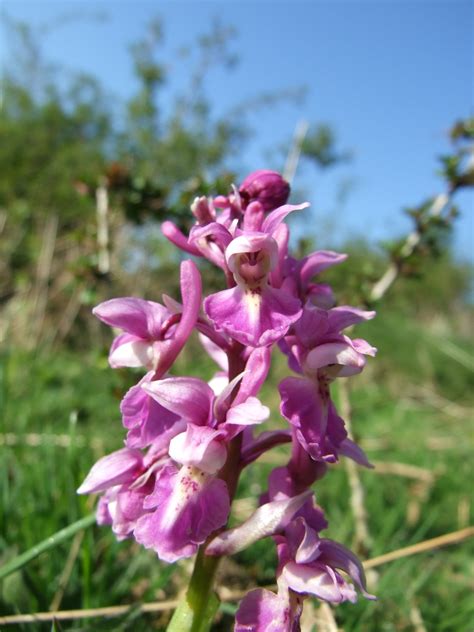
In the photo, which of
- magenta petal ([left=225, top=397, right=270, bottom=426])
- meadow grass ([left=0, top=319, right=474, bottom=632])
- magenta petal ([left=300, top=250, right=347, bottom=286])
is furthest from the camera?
meadow grass ([left=0, top=319, right=474, bottom=632])

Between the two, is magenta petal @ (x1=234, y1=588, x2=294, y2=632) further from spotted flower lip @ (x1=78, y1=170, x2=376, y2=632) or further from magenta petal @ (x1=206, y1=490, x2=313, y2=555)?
magenta petal @ (x1=206, y1=490, x2=313, y2=555)

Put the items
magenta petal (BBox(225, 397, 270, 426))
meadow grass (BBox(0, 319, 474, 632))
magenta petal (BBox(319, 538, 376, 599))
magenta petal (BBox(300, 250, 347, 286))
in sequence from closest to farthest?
magenta petal (BBox(225, 397, 270, 426)) → magenta petal (BBox(319, 538, 376, 599)) → magenta petal (BBox(300, 250, 347, 286)) → meadow grass (BBox(0, 319, 474, 632))

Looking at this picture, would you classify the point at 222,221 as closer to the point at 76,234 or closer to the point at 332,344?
the point at 332,344

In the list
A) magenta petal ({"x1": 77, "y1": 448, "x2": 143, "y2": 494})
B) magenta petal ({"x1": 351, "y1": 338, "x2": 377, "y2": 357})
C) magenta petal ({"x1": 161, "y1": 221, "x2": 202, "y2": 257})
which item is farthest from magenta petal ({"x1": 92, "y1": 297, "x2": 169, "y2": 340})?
magenta petal ({"x1": 351, "y1": 338, "x2": 377, "y2": 357})

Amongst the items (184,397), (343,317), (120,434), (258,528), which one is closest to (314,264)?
(343,317)

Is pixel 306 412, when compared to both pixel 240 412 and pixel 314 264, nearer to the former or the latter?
pixel 240 412

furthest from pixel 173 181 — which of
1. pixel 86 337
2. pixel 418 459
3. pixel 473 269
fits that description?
pixel 473 269
